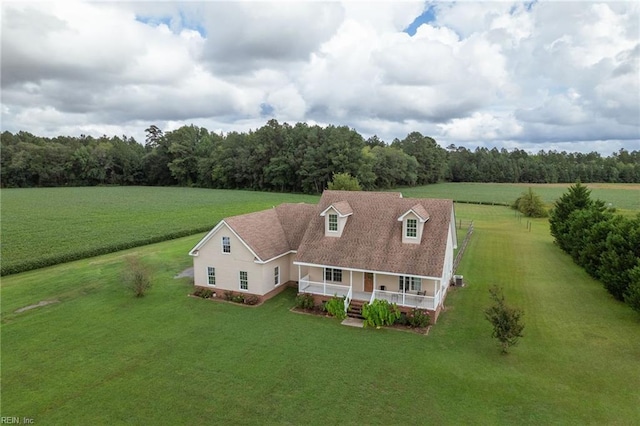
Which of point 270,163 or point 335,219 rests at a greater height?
point 270,163

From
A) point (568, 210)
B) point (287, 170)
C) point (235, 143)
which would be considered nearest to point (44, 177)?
point (235, 143)

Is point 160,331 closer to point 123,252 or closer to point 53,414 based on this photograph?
point 53,414

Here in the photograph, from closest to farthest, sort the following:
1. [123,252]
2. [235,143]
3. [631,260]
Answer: [631,260], [123,252], [235,143]

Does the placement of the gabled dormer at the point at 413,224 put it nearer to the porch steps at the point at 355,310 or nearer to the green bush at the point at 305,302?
the porch steps at the point at 355,310

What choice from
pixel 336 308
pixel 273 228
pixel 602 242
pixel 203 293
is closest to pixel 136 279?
pixel 203 293

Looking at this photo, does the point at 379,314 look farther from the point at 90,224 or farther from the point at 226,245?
the point at 90,224

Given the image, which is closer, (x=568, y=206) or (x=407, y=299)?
(x=407, y=299)

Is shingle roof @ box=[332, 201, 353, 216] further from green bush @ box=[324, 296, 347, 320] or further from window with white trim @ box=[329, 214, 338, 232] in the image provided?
green bush @ box=[324, 296, 347, 320]

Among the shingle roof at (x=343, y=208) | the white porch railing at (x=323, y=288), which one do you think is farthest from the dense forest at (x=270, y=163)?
the white porch railing at (x=323, y=288)

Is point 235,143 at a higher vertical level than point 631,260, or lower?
higher
